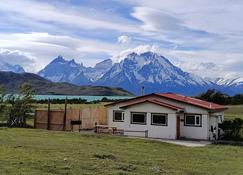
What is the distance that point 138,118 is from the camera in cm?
4134

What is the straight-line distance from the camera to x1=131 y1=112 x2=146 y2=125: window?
134ft

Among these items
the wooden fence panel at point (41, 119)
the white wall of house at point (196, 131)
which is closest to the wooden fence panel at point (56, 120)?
the wooden fence panel at point (41, 119)

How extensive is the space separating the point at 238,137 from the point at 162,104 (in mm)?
6668

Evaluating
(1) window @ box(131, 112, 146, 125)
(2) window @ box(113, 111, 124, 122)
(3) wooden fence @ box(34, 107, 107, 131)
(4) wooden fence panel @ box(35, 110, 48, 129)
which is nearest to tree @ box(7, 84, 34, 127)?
(4) wooden fence panel @ box(35, 110, 48, 129)

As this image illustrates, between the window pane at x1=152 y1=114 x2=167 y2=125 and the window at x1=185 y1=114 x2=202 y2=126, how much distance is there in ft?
6.02

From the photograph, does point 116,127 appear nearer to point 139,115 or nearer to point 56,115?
point 139,115

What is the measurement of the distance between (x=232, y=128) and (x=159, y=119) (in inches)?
237

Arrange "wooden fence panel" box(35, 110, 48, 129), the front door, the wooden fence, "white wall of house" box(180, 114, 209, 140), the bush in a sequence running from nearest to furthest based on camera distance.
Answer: "white wall of house" box(180, 114, 209, 140)
the bush
the front door
the wooden fence
"wooden fence panel" box(35, 110, 48, 129)

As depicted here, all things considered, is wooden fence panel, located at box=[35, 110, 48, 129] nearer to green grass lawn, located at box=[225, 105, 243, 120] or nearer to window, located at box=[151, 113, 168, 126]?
window, located at box=[151, 113, 168, 126]

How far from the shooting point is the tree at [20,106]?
4378 cm

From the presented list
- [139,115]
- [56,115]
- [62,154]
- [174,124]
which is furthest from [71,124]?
[62,154]

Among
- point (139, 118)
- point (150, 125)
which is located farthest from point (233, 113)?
point (150, 125)

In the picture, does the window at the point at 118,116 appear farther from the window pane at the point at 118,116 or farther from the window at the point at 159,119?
the window at the point at 159,119

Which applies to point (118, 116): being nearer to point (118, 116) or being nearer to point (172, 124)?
point (118, 116)
